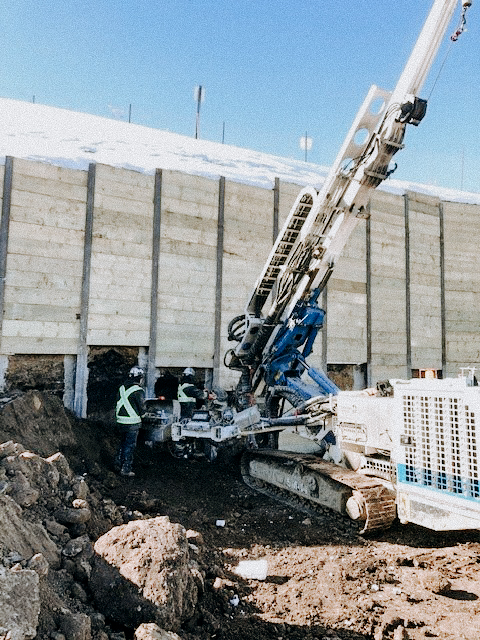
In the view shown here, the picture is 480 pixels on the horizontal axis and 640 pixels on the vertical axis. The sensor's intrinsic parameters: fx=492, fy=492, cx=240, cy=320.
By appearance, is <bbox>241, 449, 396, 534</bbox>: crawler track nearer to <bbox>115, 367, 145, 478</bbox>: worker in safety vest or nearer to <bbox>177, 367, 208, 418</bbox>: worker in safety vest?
<bbox>177, 367, 208, 418</bbox>: worker in safety vest

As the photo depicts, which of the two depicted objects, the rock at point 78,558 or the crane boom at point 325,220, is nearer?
the rock at point 78,558

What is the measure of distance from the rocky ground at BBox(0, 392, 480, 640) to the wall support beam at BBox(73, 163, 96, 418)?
7.28 ft

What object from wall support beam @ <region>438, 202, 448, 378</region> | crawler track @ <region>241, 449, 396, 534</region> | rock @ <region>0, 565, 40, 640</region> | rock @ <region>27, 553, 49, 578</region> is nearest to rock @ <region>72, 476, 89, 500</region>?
rock @ <region>27, 553, 49, 578</region>

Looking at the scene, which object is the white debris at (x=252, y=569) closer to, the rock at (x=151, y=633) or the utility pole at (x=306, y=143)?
the rock at (x=151, y=633)

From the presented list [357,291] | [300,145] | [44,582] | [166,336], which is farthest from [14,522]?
[300,145]

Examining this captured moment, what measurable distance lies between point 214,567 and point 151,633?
A: 5.13 ft

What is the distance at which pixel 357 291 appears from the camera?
12.7 meters

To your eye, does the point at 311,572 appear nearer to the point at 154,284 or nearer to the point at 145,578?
the point at 145,578

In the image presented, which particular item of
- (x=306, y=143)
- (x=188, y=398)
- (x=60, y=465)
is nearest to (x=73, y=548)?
(x=60, y=465)

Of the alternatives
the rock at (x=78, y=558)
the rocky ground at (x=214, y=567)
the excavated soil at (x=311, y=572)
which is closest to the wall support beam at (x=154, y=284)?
the excavated soil at (x=311, y=572)

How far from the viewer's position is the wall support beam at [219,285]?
10.9m

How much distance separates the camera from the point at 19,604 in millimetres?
2705

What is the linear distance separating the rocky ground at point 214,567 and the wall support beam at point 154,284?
3.21 m

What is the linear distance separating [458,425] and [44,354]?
24.8ft
